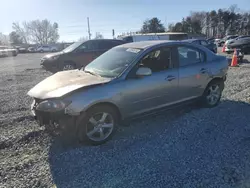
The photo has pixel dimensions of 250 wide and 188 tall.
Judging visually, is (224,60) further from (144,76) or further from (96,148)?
(96,148)

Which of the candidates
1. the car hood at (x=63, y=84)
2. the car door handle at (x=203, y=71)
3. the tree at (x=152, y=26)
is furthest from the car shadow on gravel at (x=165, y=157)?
the tree at (x=152, y=26)

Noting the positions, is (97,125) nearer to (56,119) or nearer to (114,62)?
(56,119)

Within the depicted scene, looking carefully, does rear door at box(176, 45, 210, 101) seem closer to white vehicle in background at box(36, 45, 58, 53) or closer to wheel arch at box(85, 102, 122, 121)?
wheel arch at box(85, 102, 122, 121)

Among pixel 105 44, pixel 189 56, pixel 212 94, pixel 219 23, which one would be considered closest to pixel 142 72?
pixel 189 56

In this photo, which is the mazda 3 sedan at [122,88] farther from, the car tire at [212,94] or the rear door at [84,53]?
the rear door at [84,53]

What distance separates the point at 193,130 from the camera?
4012 millimetres

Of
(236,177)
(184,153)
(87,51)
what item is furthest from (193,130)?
(87,51)

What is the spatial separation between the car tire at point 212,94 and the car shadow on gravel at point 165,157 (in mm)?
689

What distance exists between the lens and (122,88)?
3543 mm

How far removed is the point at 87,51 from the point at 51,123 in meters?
7.69

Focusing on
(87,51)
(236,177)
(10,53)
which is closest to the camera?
(236,177)

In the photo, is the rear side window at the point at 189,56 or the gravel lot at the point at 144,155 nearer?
the gravel lot at the point at 144,155

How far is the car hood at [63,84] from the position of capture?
3.29m

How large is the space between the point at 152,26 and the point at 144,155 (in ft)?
221
